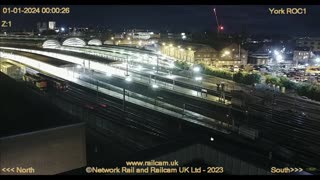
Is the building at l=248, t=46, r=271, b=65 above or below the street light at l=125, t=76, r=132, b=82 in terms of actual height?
above

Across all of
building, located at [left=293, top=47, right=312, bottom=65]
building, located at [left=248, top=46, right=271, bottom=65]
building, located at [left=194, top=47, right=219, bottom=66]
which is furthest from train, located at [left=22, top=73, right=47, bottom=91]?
building, located at [left=293, top=47, right=312, bottom=65]

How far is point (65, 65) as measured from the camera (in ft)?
100

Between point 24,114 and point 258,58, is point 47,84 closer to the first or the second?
point 24,114

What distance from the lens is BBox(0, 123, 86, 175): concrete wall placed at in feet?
32.8

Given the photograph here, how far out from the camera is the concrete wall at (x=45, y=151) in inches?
394

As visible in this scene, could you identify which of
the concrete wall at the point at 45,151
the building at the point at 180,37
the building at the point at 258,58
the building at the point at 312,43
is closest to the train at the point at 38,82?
the concrete wall at the point at 45,151

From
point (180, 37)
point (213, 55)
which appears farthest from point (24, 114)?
point (180, 37)

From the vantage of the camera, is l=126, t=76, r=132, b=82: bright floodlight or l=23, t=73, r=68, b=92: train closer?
l=23, t=73, r=68, b=92: train

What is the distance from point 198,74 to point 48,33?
5761 centimetres

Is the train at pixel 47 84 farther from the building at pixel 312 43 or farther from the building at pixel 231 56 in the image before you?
the building at pixel 312 43

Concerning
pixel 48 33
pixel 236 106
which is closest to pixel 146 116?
pixel 236 106

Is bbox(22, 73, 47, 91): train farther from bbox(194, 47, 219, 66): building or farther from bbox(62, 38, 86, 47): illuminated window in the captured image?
bbox(62, 38, 86, 47): illuminated window

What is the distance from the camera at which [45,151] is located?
10.7 meters

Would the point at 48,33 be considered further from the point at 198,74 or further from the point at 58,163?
the point at 58,163
